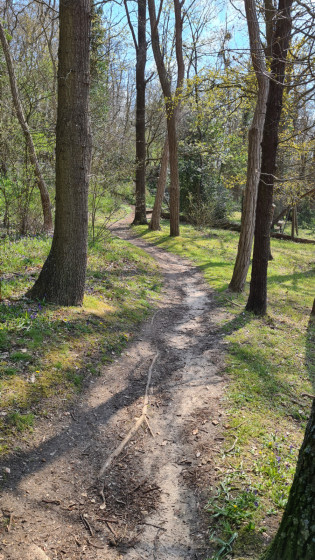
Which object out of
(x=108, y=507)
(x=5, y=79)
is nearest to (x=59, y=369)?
(x=108, y=507)

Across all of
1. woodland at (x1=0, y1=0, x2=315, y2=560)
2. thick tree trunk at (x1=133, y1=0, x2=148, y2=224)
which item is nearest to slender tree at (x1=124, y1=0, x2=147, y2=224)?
thick tree trunk at (x1=133, y1=0, x2=148, y2=224)

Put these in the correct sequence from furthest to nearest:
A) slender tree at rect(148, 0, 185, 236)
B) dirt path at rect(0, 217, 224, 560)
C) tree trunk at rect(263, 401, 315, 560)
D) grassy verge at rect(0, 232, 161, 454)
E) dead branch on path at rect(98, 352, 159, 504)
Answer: slender tree at rect(148, 0, 185, 236) < grassy verge at rect(0, 232, 161, 454) < dead branch on path at rect(98, 352, 159, 504) < dirt path at rect(0, 217, 224, 560) < tree trunk at rect(263, 401, 315, 560)

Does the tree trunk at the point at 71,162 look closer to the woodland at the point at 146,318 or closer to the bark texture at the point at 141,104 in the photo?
the woodland at the point at 146,318

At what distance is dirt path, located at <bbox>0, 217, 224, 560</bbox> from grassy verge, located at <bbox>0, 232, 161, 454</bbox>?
0.26 m

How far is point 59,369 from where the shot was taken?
17.2 ft

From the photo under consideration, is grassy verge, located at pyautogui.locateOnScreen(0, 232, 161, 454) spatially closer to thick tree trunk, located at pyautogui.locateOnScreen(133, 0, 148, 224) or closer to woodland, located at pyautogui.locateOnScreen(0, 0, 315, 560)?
woodland, located at pyautogui.locateOnScreen(0, 0, 315, 560)

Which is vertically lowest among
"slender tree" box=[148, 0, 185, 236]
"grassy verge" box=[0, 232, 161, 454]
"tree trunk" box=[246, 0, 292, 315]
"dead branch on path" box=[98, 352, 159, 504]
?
"dead branch on path" box=[98, 352, 159, 504]

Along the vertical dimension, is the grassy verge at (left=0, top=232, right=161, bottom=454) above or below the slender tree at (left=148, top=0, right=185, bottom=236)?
below

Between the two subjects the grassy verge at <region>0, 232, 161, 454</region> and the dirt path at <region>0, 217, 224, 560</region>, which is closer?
the dirt path at <region>0, 217, 224, 560</region>

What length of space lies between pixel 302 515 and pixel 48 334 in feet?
14.3

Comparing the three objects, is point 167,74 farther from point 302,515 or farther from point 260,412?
point 302,515

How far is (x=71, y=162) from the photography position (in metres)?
6.43

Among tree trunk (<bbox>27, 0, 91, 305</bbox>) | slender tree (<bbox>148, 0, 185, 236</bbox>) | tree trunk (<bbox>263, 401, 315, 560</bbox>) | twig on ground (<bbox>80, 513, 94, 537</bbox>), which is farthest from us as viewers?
slender tree (<bbox>148, 0, 185, 236</bbox>)

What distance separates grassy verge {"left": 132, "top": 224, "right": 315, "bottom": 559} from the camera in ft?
11.2
